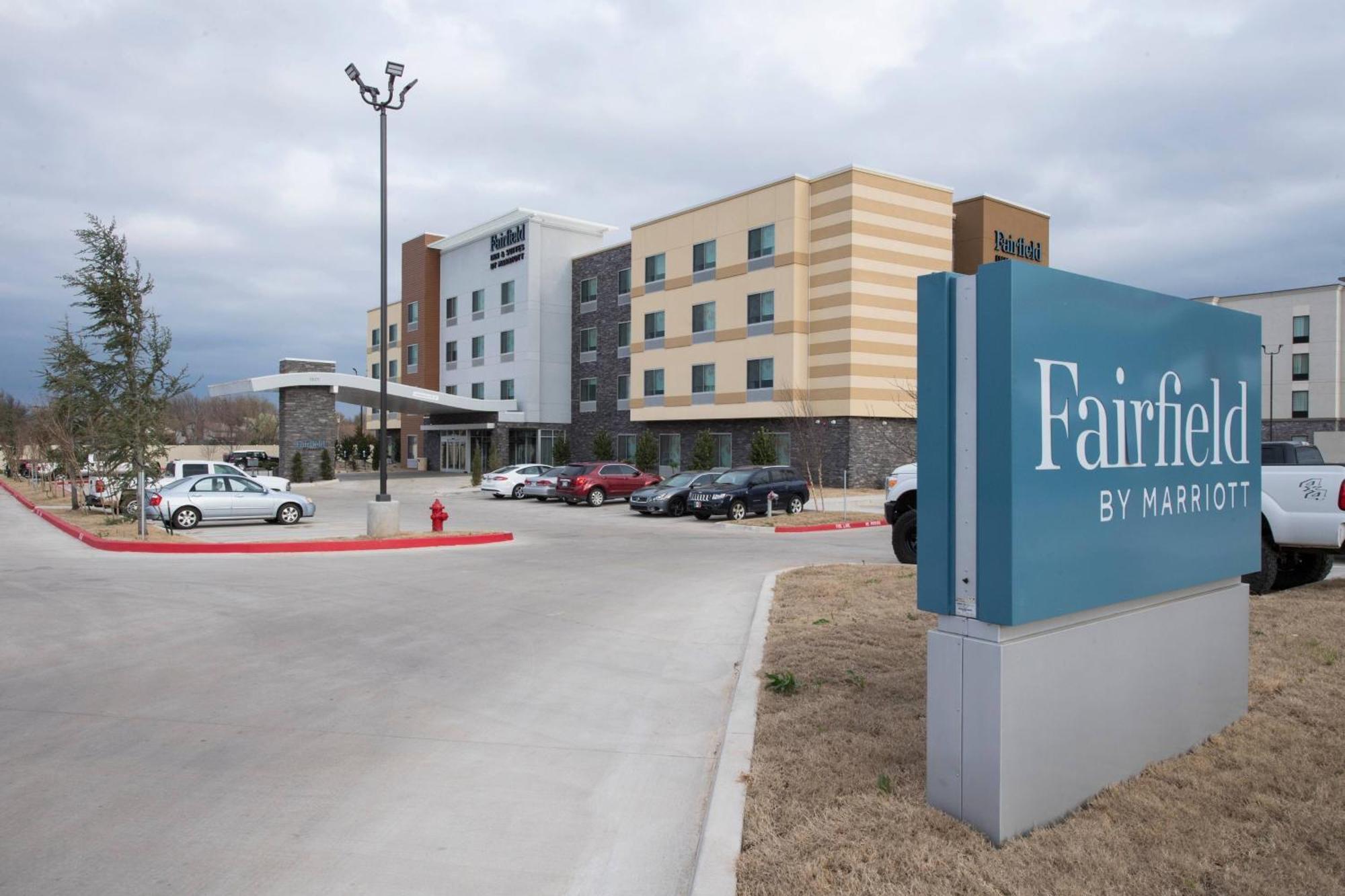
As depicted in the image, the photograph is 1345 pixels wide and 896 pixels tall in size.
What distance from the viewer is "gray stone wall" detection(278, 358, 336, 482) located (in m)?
45.3

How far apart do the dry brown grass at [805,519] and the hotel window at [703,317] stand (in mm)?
19414

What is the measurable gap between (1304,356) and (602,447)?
162ft

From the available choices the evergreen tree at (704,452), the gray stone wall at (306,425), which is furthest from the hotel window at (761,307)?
the gray stone wall at (306,425)

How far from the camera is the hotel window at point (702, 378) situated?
44562 mm

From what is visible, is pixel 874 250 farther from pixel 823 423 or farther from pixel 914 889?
pixel 914 889

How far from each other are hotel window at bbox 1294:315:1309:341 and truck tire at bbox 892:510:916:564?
6499 centimetres

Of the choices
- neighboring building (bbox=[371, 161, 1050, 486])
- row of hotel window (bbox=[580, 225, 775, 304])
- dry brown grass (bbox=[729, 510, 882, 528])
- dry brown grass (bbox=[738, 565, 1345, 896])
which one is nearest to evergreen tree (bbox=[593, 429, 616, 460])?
neighboring building (bbox=[371, 161, 1050, 486])

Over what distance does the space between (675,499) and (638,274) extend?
23.4 metres

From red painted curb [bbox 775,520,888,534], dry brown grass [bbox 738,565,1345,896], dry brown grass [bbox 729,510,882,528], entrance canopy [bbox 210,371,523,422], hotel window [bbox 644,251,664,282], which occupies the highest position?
hotel window [bbox 644,251,664,282]

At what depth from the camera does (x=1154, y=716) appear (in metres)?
5.02

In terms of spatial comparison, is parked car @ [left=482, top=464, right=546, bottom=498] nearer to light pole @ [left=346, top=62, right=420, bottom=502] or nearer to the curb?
light pole @ [left=346, top=62, right=420, bottom=502]

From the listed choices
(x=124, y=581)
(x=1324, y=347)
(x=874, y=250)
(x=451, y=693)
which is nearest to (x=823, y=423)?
(x=874, y=250)

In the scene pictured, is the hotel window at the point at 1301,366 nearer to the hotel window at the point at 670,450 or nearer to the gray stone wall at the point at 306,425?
the hotel window at the point at 670,450

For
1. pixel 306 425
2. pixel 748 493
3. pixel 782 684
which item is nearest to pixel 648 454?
pixel 306 425
